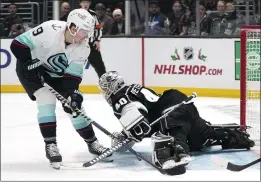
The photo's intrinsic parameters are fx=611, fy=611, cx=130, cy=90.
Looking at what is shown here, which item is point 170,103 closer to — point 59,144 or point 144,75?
point 59,144

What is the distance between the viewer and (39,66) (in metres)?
3.42

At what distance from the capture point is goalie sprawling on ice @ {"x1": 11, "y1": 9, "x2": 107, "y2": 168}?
3.28 meters

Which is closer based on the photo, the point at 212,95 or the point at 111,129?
the point at 111,129

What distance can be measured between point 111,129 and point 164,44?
228cm

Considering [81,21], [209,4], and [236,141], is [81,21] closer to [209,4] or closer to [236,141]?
[236,141]

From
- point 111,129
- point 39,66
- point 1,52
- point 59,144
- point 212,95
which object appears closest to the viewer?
point 39,66

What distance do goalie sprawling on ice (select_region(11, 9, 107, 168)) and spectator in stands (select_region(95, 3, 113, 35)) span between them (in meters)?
3.91

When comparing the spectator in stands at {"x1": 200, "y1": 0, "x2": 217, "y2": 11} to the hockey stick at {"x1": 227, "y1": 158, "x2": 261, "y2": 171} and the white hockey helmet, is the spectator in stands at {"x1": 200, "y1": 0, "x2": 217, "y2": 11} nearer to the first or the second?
the white hockey helmet

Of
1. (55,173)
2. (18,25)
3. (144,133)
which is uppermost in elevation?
(18,25)

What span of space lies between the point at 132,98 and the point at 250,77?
4.18ft

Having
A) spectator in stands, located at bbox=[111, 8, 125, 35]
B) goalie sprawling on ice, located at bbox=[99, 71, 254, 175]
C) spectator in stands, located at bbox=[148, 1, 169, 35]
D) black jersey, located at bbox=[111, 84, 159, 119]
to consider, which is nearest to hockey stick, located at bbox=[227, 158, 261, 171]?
goalie sprawling on ice, located at bbox=[99, 71, 254, 175]

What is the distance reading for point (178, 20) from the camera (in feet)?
23.5

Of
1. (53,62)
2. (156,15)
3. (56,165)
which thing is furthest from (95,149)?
(156,15)

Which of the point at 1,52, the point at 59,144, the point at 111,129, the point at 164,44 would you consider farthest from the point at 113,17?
the point at 59,144
